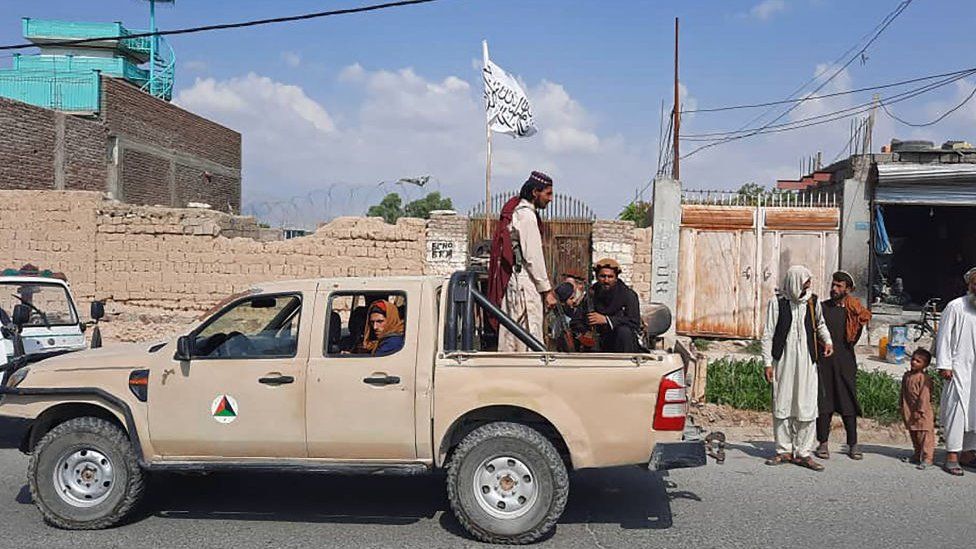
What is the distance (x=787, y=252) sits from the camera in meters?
14.2

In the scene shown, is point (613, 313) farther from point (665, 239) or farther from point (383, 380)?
point (665, 239)

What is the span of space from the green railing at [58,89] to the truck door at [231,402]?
55.9 ft

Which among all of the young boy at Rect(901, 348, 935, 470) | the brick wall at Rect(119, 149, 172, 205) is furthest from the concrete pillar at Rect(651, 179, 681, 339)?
the brick wall at Rect(119, 149, 172, 205)

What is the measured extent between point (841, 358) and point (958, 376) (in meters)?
0.95

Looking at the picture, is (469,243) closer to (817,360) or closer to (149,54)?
(817,360)

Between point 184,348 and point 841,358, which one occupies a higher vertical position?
point 184,348

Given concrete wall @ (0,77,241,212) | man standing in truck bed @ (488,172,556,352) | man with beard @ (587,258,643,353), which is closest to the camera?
man standing in truck bed @ (488,172,556,352)

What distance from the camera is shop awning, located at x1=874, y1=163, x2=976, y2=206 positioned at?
45.8 feet

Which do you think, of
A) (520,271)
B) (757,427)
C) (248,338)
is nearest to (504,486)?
(520,271)

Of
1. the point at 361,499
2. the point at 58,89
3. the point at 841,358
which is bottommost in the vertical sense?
the point at 361,499

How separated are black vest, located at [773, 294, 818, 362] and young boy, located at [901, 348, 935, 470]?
1.00 m

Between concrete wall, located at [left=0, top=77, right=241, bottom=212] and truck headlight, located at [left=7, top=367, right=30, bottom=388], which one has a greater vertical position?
concrete wall, located at [left=0, top=77, right=241, bottom=212]

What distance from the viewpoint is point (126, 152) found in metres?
20.8

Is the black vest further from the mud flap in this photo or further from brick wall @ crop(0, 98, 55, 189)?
brick wall @ crop(0, 98, 55, 189)
